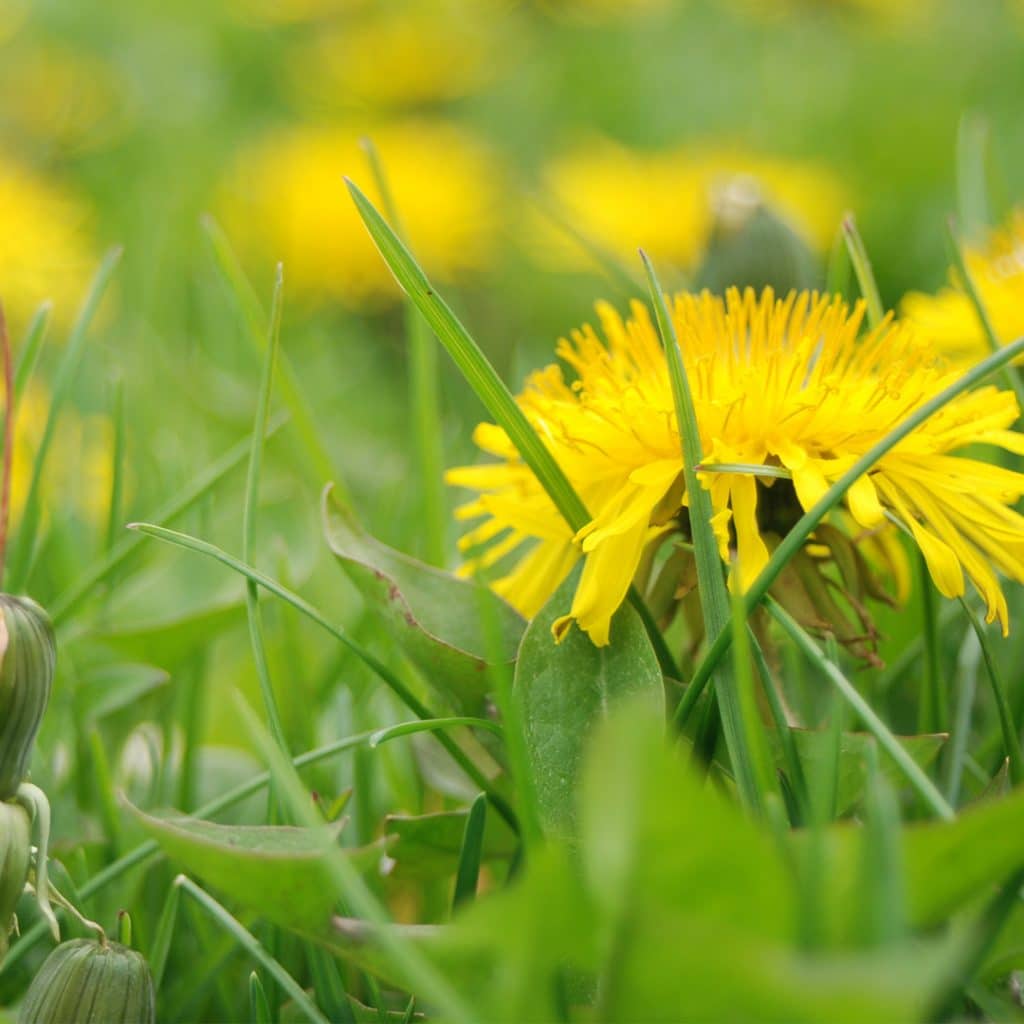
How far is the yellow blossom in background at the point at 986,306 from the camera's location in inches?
24.7

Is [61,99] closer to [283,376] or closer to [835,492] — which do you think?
[283,376]

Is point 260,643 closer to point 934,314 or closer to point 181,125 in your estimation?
point 934,314

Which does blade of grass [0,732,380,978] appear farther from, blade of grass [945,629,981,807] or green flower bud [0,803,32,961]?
blade of grass [945,629,981,807]

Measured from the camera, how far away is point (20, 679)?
1.18 ft

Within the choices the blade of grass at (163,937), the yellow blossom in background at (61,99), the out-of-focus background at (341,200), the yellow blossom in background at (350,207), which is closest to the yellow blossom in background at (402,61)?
the out-of-focus background at (341,200)

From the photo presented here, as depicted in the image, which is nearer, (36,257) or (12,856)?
(12,856)

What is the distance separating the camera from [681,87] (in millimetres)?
2283

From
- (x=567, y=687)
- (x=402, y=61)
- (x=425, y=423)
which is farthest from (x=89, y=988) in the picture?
(x=402, y=61)

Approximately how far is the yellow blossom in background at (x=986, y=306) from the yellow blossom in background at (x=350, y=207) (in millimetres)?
970

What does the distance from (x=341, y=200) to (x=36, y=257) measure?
0.46 meters

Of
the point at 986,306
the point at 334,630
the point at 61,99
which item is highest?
the point at 61,99

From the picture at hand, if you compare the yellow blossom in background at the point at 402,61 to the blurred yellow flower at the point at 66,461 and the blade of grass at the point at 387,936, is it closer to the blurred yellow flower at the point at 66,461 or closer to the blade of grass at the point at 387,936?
the blurred yellow flower at the point at 66,461

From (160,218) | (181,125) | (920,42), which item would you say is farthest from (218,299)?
(920,42)

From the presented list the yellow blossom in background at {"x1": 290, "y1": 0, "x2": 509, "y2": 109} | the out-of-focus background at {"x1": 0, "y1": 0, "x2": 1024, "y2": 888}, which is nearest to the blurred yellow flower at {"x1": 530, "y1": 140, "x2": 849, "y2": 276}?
the out-of-focus background at {"x1": 0, "y1": 0, "x2": 1024, "y2": 888}
